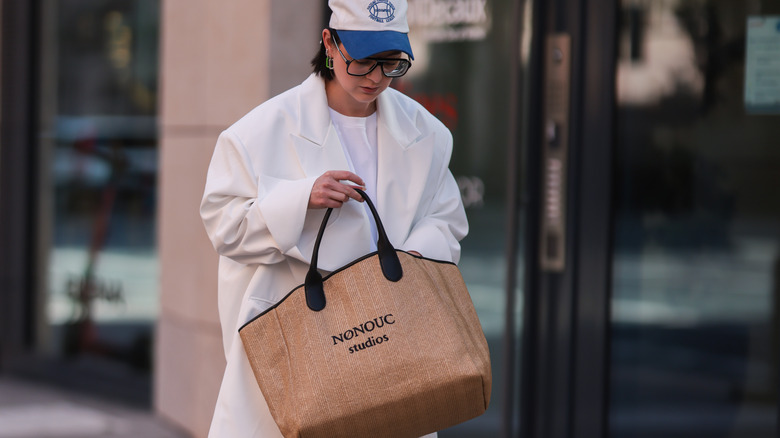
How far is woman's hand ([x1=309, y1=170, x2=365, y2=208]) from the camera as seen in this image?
2240 mm

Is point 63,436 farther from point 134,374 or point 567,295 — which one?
point 567,295

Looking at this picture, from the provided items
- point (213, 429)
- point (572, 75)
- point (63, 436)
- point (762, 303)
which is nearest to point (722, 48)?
point (572, 75)

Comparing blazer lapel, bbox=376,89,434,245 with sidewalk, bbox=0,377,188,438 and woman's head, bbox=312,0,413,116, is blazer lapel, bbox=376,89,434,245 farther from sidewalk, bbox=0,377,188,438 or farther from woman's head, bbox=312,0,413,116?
sidewalk, bbox=0,377,188,438

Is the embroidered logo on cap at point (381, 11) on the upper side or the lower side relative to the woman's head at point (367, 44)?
upper

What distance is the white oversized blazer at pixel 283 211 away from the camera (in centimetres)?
234

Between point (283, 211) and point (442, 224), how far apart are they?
1.45ft

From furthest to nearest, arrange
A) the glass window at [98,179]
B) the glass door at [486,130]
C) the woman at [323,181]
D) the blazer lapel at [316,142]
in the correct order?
the glass window at [98,179] < the glass door at [486,130] < the blazer lapel at [316,142] < the woman at [323,181]

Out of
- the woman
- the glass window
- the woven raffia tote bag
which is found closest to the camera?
the woven raffia tote bag

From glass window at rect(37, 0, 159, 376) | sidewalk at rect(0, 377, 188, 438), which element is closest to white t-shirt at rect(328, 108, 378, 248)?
sidewalk at rect(0, 377, 188, 438)

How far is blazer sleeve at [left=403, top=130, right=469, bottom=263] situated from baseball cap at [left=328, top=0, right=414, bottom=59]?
44cm

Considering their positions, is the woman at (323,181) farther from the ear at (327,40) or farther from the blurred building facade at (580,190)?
the blurred building facade at (580,190)

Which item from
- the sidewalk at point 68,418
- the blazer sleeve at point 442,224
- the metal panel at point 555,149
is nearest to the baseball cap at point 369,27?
the blazer sleeve at point 442,224

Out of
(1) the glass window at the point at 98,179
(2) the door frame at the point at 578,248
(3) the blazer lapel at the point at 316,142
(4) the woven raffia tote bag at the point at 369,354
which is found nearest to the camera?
(4) the woven raffia tote bag at the point at 369,354

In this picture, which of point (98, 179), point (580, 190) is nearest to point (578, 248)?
point (580, 190)
